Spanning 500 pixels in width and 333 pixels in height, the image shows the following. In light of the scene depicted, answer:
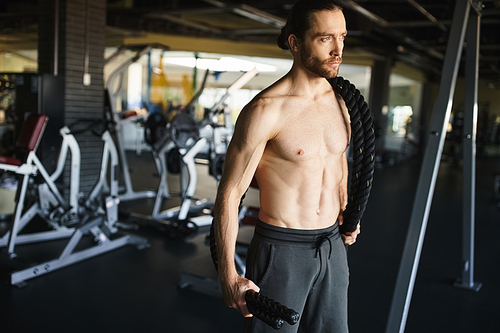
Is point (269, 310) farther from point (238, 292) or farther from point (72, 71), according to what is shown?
point (72, 71)

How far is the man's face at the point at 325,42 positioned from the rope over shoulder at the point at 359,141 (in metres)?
0.15

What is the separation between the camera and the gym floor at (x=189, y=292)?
2.23 meters

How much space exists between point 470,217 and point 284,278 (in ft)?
6.61

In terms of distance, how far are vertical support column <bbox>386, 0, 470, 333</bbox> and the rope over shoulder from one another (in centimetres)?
70

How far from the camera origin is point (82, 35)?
4555 millimetres

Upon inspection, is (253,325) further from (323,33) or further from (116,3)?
(116,3)

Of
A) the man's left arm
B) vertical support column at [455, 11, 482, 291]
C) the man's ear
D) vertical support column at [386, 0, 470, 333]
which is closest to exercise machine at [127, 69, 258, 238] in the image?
vertical support column at [455, 11, 482, 291]

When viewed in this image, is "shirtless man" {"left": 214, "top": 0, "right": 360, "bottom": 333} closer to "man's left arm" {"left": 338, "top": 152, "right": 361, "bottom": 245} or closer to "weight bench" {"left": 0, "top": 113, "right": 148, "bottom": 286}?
"man's left arm" {"left": 338, "top": 152, "right": 361, "bottom": 245}

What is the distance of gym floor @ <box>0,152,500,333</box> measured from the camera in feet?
7.33

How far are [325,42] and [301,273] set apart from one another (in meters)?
0.62

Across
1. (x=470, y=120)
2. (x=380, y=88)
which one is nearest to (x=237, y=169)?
(x=470, y=120)

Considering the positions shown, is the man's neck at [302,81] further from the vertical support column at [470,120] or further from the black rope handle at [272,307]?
the vertical support column at [470,120]

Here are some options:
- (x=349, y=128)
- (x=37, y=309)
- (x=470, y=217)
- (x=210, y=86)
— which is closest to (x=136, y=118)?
(x=37, y=309)

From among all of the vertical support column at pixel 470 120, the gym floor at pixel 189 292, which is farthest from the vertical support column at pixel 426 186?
the vertical support column at pixel 470 120
